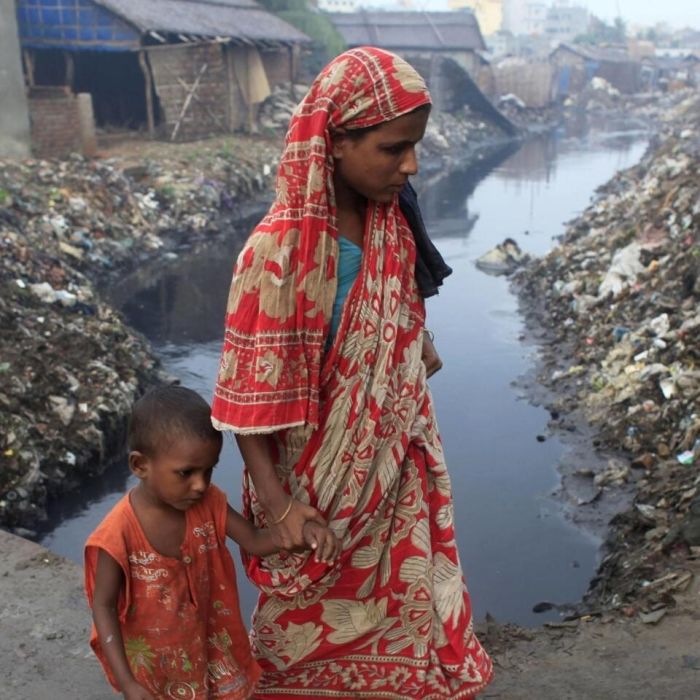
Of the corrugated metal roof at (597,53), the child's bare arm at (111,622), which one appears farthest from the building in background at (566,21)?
the child's bare arm at (111,622)

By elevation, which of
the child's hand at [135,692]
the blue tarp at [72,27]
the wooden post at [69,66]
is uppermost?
the blue tarp at [72,27]

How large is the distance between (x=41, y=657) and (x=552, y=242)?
33.0 ft

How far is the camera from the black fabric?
6.49ft

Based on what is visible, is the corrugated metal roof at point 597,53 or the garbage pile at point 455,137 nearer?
the garbage pile at point 455,137

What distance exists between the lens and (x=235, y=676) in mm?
→ 1982

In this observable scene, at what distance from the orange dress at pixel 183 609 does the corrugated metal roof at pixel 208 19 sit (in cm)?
1441

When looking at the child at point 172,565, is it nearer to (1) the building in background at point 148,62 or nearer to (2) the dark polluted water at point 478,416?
(2) the dark polluted water at point 478,416

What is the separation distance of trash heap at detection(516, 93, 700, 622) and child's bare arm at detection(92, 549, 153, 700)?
1.95 metres

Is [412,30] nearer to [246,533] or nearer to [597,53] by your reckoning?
[597,53]

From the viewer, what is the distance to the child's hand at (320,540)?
1795mm

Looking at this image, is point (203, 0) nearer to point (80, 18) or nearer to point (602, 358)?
point (80, 18)

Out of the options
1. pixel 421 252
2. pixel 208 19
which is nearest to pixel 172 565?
pixel 421 252

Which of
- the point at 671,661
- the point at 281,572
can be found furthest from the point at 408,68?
the point at 671,661

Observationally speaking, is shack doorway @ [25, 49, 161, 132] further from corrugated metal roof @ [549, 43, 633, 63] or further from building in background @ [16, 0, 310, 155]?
corrugated metal roof @ [549, 43, 633, 63]
